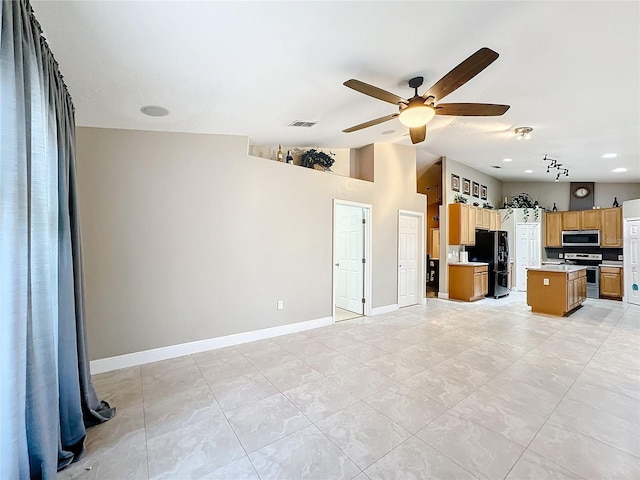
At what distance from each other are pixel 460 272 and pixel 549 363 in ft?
12.0

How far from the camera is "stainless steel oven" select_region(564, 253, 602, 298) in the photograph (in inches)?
288

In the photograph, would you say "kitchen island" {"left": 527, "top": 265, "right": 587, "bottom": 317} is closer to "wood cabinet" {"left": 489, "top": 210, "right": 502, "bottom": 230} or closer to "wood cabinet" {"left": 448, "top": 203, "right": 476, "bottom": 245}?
"wood cabinet" {"left": 448, "top": 203, "right": 476, "bottom": 245}

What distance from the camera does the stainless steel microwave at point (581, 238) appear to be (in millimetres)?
7521

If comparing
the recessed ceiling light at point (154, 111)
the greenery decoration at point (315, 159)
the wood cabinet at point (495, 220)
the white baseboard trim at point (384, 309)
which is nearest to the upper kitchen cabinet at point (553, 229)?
the wood cabinet at point (495, 220)

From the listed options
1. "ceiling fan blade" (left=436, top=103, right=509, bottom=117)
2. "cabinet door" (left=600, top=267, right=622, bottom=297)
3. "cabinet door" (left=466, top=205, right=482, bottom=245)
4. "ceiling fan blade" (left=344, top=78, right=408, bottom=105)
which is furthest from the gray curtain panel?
"cabinet door" (left=600, top=267, right=622, bottom=297)

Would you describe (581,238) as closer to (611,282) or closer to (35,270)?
(611,282)

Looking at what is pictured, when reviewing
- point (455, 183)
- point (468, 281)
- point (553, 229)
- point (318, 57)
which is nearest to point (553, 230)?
point (553, 229)

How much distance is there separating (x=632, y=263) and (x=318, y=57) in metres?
8.73

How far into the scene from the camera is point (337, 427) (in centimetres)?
213

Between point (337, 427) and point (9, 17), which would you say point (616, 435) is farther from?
point (9, 17)

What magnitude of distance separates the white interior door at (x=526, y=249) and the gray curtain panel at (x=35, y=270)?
9728 millimetres

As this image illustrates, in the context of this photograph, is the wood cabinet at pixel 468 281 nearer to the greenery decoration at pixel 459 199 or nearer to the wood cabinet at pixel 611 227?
the greenery decoration at pixel 459 199

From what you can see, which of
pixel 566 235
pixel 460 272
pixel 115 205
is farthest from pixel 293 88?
pixel 566 235

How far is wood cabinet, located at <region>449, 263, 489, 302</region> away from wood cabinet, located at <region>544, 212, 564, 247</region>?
9.22ft
